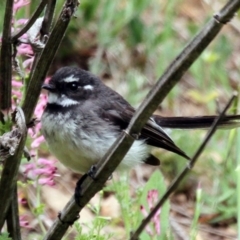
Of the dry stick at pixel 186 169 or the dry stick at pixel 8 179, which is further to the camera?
the dry stick at pixel 8 179

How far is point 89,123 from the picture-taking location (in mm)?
3285

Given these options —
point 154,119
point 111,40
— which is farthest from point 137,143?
point 111,40

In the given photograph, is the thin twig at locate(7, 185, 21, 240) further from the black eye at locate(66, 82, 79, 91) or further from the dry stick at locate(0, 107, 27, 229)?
the black eye at locate(66, 82, 79, 91)

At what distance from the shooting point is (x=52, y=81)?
135 inches

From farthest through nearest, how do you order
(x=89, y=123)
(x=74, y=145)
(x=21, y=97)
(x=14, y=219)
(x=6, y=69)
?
(x=89, y=123) < (x=74, y=145) < (x=21, y=97) < (x=14, y=219) < (x=6, y=69)

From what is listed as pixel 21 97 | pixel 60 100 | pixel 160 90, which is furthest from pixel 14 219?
pixel 160 90

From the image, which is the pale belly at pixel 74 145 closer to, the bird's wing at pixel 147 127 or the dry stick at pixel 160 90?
the bird's wing at pixel 147 127

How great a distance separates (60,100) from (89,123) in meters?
0.21

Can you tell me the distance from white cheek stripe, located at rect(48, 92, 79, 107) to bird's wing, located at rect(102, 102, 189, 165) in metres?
0.16

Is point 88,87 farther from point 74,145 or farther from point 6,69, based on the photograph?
point 6,69

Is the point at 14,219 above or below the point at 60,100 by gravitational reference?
below

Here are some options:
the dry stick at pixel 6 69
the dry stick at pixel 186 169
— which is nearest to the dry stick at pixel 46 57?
the dry stick at pixel 6 69

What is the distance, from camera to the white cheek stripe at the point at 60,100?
3.38 metres

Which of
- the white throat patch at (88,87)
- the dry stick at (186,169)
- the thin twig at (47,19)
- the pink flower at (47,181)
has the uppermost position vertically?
the dry stick at (186,169)
